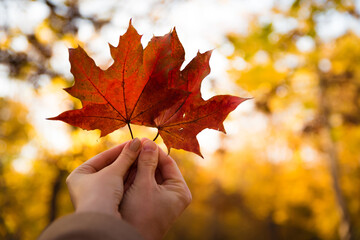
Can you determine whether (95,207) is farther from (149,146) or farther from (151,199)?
(149,146)

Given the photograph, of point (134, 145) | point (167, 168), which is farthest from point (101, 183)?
point (167, 168)

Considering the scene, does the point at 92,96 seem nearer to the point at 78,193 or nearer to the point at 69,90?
the point at 69,90

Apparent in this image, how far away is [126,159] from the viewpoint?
1147 mm

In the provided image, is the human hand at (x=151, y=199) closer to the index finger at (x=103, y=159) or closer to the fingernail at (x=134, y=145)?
the fingernail at (x=134, y=145)

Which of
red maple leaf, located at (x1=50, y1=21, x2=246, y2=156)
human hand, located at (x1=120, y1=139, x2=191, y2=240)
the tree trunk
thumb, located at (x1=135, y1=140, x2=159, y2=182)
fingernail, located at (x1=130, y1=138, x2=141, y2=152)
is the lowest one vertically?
the tree trunk

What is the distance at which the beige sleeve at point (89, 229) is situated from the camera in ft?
2.57

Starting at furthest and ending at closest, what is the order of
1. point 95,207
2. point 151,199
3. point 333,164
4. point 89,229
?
1. point 333,164
2. point 151,199
3. point 95,207
4. point 89,229

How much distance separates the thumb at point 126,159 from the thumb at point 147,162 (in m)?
0.03

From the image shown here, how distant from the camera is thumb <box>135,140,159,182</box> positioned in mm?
1121

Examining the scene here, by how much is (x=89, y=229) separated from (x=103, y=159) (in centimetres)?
47

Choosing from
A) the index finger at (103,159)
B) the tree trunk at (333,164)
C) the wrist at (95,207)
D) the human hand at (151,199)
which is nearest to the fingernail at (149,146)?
the human hand at (151,199)

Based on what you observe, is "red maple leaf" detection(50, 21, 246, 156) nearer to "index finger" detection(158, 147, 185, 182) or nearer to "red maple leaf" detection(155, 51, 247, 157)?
"red maple leaf" detection(155, 51, 247, 157)

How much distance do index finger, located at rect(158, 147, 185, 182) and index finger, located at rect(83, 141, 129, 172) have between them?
20 centimetres

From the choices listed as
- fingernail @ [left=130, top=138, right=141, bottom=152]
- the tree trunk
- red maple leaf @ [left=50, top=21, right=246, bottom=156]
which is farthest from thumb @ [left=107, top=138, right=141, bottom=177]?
the tree trunk
